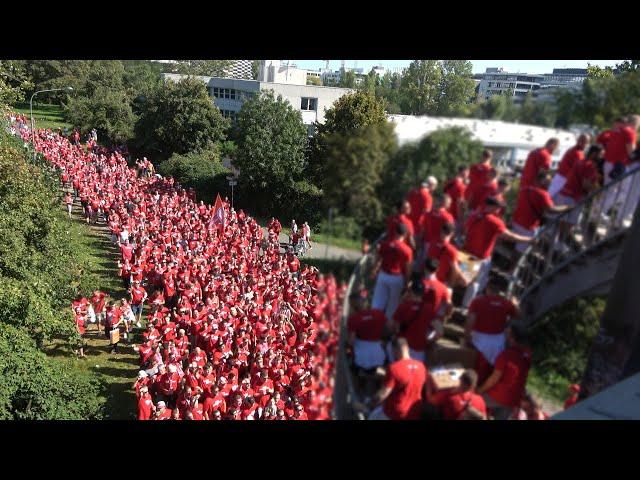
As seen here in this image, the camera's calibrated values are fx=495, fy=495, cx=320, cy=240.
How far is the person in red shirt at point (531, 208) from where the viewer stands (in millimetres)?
2891

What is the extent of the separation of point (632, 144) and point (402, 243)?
1.45 metres

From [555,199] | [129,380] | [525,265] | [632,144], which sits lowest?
[129,380]

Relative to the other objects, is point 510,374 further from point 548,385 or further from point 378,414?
point 378,414

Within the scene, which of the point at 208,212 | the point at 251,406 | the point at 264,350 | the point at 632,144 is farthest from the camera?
the point at 208,212

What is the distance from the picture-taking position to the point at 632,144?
9.40 ft

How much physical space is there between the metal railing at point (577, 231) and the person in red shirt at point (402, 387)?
2.36 feet

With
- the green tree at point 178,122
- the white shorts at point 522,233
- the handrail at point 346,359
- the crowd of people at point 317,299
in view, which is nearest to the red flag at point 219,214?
the crowd of people at point 317,299

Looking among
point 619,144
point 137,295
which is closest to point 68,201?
point 137,295

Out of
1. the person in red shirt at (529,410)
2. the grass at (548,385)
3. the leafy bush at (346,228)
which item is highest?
the leafy bush at (346,228)

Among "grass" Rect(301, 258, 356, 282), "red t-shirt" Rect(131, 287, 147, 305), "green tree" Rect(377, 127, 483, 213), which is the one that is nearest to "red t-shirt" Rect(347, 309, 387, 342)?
"grass" Rect(301, 258, 356, 282)

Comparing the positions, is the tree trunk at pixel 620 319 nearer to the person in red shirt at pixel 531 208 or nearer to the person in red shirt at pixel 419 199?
the person in red shirt at pixel 531 208

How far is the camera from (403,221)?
2861mm
